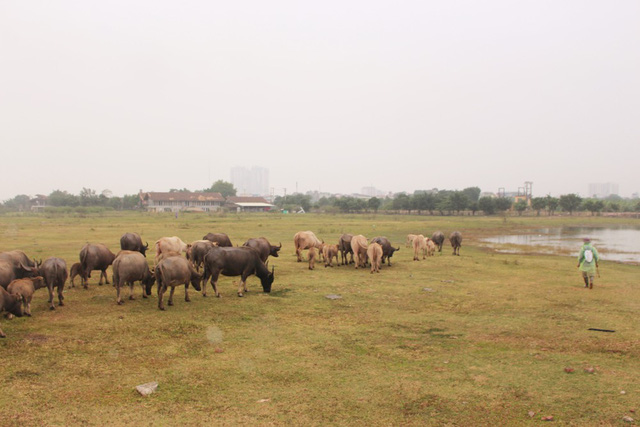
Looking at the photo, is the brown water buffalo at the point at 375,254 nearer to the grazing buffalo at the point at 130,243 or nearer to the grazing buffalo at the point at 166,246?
the grazing buffalo at the point at 166,246

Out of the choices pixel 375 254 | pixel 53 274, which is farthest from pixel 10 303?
pixel 375 254

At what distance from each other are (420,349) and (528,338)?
2771 millimetres

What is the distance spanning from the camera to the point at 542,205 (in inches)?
3994

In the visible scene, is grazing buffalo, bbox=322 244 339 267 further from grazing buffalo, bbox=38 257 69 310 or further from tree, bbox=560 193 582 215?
tree, bbox=560 193 582 215

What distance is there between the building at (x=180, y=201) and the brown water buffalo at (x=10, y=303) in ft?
344

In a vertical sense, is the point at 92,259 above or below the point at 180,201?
below

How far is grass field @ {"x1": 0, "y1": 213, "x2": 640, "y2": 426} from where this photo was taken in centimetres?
612

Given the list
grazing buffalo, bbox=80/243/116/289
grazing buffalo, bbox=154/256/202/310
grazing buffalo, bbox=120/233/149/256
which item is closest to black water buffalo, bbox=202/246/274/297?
grazing buffalo, bbox=154/256/202/310

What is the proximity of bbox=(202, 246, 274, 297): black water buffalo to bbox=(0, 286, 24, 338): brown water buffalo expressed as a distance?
185 inches

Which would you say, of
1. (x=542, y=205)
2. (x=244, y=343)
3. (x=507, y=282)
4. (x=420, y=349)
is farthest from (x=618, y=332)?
(x=542, y=205)

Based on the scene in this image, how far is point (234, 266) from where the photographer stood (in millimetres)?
13484

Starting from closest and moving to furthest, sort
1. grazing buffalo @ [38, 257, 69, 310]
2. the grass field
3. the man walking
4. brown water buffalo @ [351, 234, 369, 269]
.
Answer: the grass field
grazing buffalo @ [38, 257, 69, 310]
the man walking
brown water buffalo @ [351, 234, 369, 269]

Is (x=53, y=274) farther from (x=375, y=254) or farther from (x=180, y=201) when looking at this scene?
(x=180, y=201)

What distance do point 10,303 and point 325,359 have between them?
24.9ft
